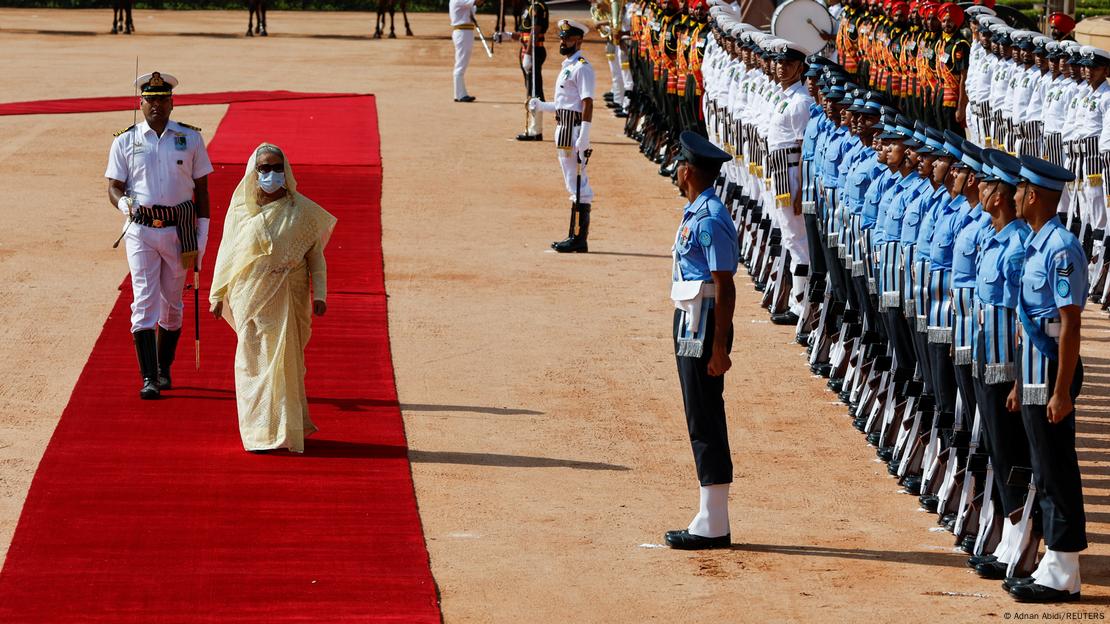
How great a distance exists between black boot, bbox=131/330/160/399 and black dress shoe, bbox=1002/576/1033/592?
17.9 ft

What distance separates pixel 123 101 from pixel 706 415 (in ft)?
61.6

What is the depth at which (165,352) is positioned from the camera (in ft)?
36.7

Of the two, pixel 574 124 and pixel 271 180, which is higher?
pixel 271 180

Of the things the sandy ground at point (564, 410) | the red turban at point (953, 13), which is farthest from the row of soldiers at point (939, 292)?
the red turban at point (953, 13)

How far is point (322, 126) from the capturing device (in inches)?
925

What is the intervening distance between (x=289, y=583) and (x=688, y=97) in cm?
1237

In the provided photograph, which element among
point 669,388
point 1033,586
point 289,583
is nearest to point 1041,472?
point 1033,586

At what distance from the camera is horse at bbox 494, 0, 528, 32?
1390 inches

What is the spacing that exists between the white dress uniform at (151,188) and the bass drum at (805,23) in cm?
964

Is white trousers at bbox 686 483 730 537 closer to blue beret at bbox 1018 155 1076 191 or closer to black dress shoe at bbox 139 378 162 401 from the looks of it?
blue beret at bbox 1018 155 1076 191

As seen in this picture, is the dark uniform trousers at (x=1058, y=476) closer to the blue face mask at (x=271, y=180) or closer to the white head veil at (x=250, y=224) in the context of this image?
the white head veil at (x=250, y=224)

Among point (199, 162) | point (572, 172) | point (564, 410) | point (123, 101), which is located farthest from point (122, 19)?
point (564, 410)

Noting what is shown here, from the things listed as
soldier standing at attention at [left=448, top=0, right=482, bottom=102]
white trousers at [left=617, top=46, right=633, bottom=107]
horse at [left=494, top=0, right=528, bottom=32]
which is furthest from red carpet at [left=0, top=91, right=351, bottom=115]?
horse at [left=494, top=0, right=528, bottom=32]

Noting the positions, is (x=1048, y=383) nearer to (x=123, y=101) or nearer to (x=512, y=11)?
(x=123, y=101)
